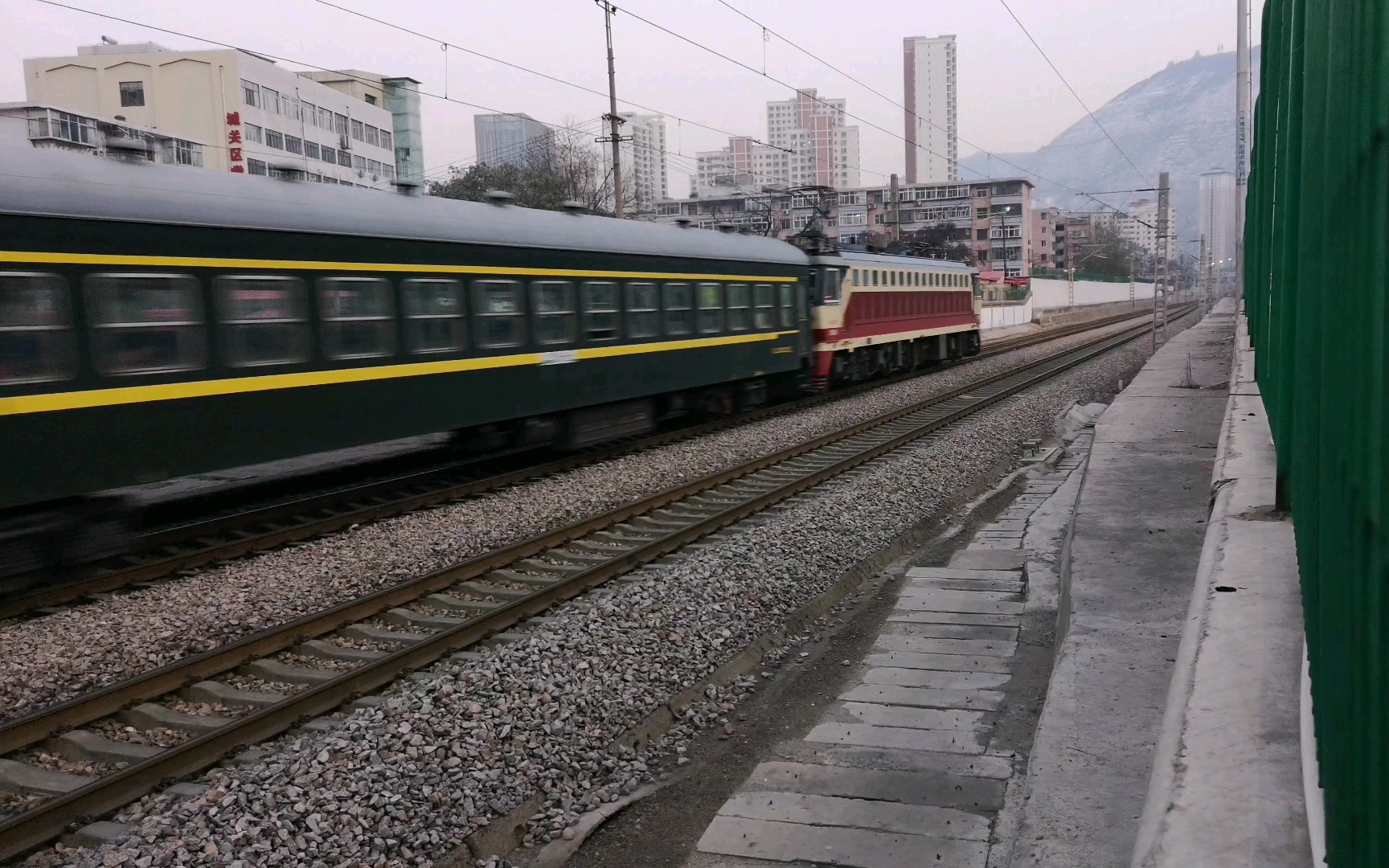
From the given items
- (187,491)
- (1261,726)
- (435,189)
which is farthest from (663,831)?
(435,189)

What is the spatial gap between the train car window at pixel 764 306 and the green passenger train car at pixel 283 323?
123 inches

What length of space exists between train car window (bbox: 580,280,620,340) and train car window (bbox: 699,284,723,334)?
2.46 meters

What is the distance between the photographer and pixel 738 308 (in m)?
17.8

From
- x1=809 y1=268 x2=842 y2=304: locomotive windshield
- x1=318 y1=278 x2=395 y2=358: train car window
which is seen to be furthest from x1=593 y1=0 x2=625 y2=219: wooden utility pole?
x1=318 y1=278 x2=395 y2=358: train car window

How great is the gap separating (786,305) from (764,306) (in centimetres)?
102

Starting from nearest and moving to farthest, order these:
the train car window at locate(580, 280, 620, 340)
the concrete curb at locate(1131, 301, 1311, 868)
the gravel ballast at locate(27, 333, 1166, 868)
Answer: the concrete curb at locate(1131, 301, 1311, 868) → the gravel ballast at locate(27, 333, 1166, 868) → the train car window at locate(580, 280, 620, 340)

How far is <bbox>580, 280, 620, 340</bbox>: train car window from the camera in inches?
539

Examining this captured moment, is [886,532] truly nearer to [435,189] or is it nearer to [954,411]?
[954,411]

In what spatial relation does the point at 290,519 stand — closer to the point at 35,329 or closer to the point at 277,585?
the point at 277,585

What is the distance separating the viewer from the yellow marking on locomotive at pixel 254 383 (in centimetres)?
765

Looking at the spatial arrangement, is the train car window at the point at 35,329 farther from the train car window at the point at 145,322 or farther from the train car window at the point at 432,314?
the train car window at the point at 432,314

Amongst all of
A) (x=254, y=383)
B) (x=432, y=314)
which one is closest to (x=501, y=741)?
(x=254, y=383)

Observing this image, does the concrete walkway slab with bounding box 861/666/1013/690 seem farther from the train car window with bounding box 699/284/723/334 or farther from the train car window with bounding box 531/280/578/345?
the train car window with bounding box 699/284/723/334

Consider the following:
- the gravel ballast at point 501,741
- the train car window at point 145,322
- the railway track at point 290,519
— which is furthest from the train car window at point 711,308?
the train car window at point 145,322
